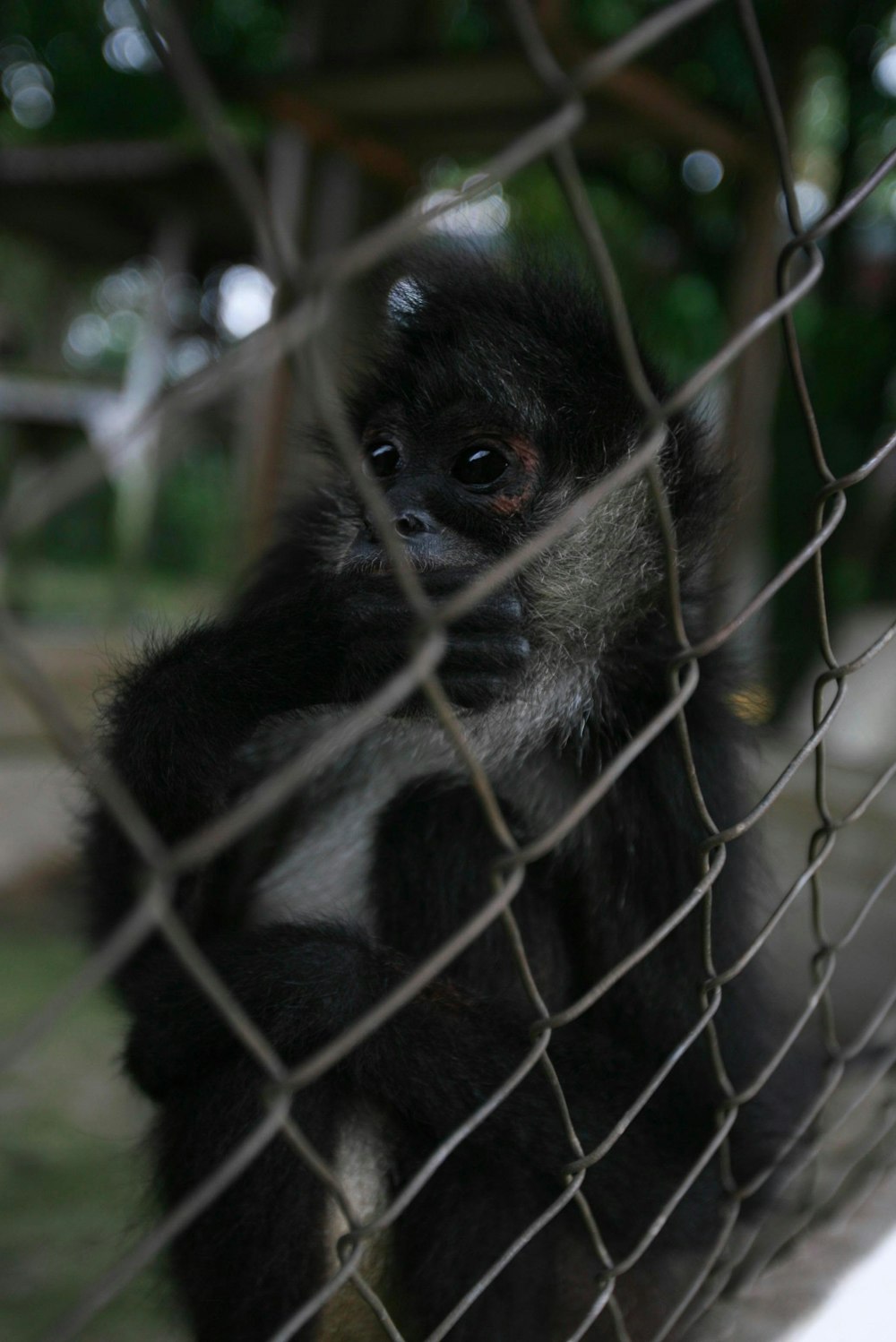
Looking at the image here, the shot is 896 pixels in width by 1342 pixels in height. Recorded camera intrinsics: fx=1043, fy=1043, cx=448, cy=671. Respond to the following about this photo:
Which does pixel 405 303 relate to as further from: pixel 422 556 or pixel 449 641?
pixel 449 641

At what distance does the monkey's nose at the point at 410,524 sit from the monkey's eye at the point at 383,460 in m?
0.26

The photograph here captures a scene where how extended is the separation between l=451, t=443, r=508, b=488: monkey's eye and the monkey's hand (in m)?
0.22

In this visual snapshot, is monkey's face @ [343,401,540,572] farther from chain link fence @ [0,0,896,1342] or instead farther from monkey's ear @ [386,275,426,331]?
chain link fence @ [0,0,896,1342]

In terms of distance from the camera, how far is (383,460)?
6.45 ft

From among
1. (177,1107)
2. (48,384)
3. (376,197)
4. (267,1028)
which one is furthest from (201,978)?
(48,384)

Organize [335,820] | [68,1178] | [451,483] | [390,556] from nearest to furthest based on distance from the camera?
[390,556] < [451,483] < [335,820] < [68,1178]

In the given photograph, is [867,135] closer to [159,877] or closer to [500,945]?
[500,945]

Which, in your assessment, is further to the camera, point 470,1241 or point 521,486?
point 521,486

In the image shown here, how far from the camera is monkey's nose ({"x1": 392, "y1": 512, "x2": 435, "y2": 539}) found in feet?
5.53

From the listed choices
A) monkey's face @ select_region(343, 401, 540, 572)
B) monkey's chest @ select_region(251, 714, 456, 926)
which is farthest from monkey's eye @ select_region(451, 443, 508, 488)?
monkey's chest @ select_region(251, 714, 456, 926)

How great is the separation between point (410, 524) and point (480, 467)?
0.24 m

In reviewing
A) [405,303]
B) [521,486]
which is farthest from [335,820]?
[405,303]

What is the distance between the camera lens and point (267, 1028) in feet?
4.86

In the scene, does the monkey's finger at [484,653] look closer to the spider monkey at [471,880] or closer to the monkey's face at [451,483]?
the spider monkey at [471,880]
